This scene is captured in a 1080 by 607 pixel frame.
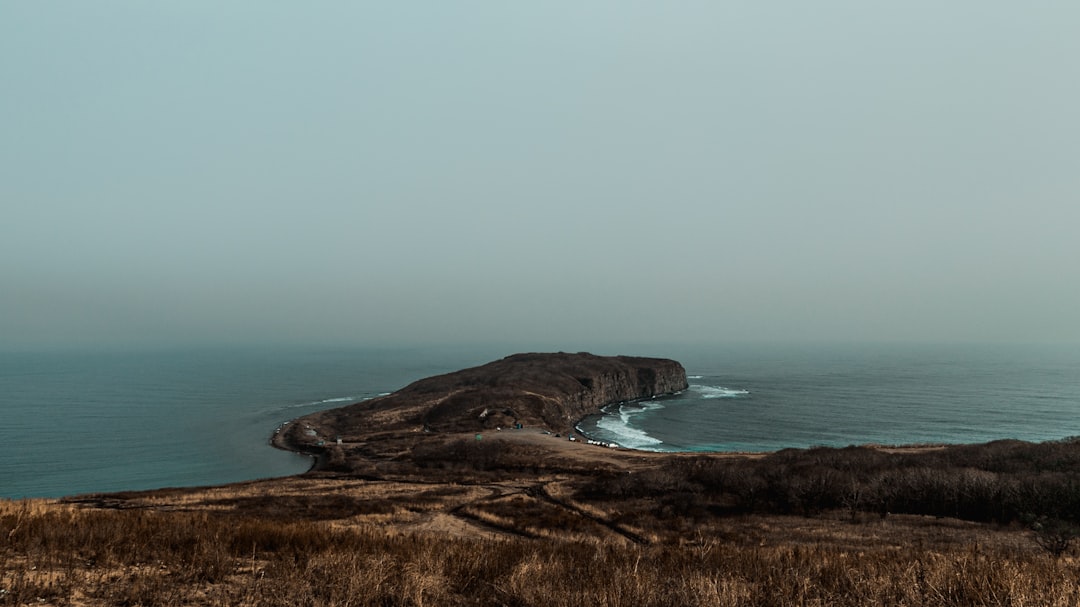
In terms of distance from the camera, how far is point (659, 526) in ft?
82.3

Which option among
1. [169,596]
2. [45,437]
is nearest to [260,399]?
[45,437]

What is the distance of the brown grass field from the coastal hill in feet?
109

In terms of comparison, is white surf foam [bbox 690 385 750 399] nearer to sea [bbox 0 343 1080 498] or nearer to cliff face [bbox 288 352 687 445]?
sea [bbox 0 343 1080 498]

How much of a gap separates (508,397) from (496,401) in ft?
9.96

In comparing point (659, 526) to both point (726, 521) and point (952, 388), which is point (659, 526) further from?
point (952, 388)

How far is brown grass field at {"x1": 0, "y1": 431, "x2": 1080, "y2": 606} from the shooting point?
695cm

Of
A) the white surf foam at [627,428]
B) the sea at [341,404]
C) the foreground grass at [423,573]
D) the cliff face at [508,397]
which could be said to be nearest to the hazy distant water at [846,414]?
the white surf foam at [627,428]

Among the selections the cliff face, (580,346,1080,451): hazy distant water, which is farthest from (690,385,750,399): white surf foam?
the cliff face

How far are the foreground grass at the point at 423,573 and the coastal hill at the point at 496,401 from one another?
72.9 metres

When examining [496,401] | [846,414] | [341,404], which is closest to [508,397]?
[496,401]

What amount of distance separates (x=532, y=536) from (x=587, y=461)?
30.4 metres

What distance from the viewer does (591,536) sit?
21.8 m

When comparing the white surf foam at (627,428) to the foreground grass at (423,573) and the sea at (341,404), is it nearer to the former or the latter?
the sea at (341,404)

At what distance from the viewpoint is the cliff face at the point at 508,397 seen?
8894 centimetres
